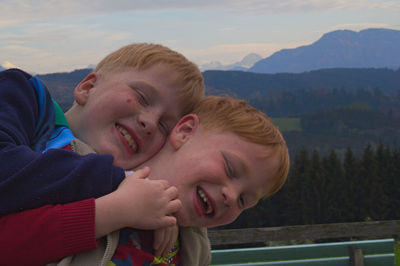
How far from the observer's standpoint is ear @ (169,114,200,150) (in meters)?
2.06

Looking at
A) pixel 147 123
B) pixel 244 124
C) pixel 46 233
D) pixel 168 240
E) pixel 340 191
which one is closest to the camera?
pixel 46 233

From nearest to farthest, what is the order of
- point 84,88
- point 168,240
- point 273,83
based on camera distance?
point 168,240
point 84,88
point 273,83

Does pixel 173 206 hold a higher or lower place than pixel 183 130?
lower

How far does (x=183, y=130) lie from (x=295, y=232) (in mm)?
6895

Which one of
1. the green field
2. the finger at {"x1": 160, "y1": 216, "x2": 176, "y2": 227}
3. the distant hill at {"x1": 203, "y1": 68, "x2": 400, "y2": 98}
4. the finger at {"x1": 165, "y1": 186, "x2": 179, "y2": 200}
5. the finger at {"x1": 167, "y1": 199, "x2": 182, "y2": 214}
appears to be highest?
the finger at {"x1": 165, "y1": 186, "x2": 179, "y2": 200}

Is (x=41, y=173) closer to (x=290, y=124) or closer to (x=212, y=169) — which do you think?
(x=212, y=169)

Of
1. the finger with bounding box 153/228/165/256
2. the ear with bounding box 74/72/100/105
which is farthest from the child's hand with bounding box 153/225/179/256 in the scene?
the ear with bounding box 74/72/100/105

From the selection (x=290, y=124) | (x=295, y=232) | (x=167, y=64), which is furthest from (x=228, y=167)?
(x=290, y=124)

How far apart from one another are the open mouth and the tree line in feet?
141

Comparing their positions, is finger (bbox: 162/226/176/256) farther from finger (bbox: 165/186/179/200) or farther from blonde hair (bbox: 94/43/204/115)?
blonde hair (bbox: 94/43/204/115)

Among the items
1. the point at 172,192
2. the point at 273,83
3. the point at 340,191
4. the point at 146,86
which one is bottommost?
the point at 273,83

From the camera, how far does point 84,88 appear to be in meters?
2.41

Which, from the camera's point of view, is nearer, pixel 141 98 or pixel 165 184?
pixel 165 184

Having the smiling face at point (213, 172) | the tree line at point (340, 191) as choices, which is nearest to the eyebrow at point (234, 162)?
the smiling face at point (213, 172)
